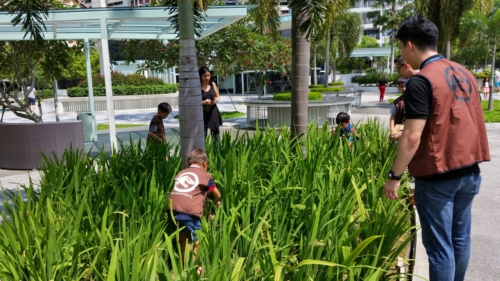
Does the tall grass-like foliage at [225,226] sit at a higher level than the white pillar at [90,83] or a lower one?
lower

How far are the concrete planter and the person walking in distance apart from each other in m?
6.86

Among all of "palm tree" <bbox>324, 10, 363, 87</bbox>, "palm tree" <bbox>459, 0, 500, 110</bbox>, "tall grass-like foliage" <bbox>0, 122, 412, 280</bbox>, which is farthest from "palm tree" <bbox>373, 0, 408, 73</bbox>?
"tall grass-like foliage" <bbox>0, 122, 412, 280</bbox>

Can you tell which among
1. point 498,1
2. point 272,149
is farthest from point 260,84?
point 272,149

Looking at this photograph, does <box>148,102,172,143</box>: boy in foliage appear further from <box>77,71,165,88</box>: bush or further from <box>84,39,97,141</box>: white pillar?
<box>77,71,165,88</box>: bush

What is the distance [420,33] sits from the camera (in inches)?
108

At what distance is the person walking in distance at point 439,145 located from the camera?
2633 millimetres

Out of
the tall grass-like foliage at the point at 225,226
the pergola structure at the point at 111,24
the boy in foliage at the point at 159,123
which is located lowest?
the tall grass-like foliage at the point at 225,226

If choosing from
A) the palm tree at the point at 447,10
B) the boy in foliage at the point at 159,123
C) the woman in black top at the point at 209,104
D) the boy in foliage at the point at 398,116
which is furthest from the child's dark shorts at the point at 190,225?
the palm tree at the point at 447,10

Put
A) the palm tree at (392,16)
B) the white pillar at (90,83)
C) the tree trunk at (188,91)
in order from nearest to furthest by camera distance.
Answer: the tree trunk at (188,91) < the white pillar at (90,83) < the palm tree at (392,16)

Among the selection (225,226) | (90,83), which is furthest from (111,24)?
(225,226)

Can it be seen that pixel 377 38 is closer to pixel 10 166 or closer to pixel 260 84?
pixel 260 84

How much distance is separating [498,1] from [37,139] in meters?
21.6

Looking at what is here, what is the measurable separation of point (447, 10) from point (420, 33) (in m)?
16.5

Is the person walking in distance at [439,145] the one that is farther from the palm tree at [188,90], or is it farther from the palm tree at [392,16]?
the palm tree at [392,16]
